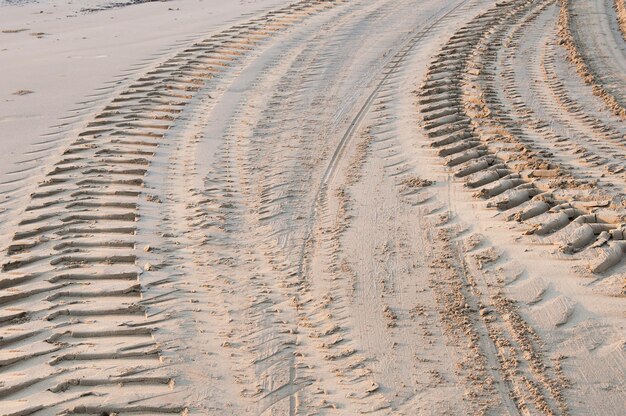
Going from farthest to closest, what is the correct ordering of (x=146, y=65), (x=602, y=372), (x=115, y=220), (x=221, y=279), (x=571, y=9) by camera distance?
(x=571, y=9) → (x=146, y=65) → (x=115, y=220) → (x=221, y=279) → (x=602, y=372)

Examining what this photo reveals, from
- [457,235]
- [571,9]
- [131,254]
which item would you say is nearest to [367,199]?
[457,235]

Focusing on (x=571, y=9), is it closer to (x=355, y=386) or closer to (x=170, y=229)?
(x=170, y=229)

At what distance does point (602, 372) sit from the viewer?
4.33 meters

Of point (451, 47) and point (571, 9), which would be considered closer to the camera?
point (451, 47)

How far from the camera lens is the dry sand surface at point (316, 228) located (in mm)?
4402

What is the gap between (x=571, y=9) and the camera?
41.9 ft

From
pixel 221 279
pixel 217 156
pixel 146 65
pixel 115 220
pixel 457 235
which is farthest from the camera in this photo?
pixel 146 65

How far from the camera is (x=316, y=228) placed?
6.11 metres

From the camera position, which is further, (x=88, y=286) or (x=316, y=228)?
(x=316, y=228)

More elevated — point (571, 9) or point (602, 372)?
point (571, 9)

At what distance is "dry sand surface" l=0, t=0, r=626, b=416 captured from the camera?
14.4 ft

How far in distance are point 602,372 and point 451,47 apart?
7005 millimetres

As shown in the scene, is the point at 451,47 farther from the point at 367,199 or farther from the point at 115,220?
the point at 115,220

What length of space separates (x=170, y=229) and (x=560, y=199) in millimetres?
2801
